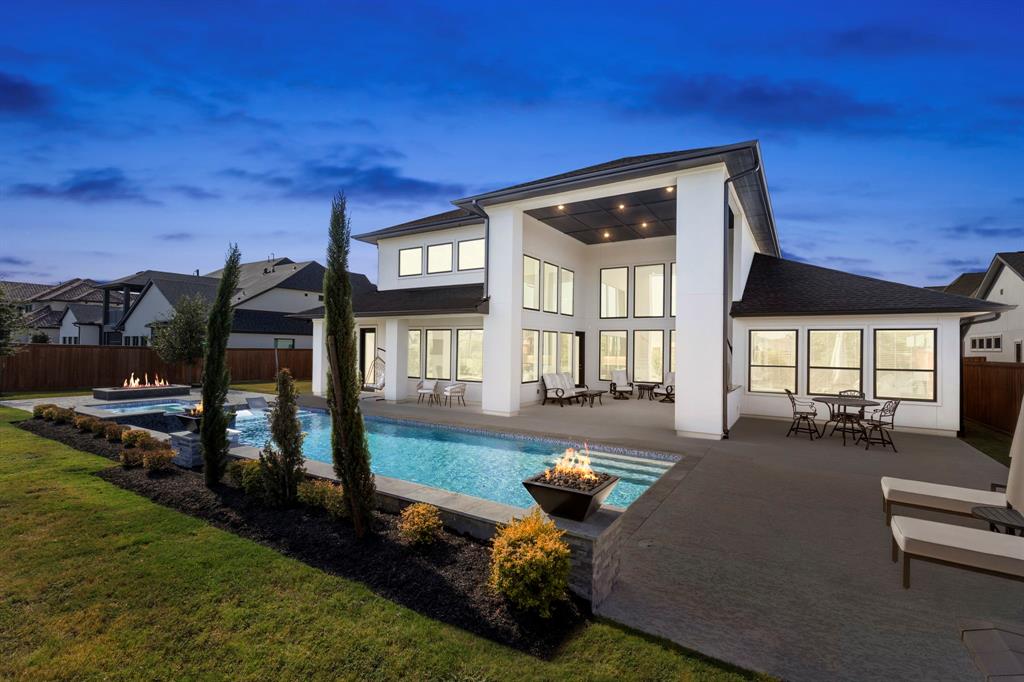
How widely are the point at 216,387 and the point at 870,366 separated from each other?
46.0 ft

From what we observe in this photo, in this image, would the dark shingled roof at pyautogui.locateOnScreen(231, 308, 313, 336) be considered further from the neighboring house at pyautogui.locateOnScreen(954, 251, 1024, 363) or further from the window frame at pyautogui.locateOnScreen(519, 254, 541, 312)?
the neighboring house at pyautogui.locateOnScreen(954, 251, 1024, 363)

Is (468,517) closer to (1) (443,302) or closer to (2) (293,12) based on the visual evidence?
(1) (443,302)

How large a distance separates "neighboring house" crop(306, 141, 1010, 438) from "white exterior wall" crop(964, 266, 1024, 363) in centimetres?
1145

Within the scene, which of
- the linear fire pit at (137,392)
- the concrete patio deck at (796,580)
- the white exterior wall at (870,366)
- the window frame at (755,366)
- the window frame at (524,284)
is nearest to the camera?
the concrete patio deck at (796,580)

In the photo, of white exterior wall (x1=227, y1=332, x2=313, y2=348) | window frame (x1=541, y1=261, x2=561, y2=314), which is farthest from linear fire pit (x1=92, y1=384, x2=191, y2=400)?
window frame (x1=541, y1=261, x2=561, y2=314)

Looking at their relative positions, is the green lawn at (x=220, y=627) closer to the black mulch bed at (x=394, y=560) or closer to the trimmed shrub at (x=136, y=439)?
the black mulch bed at (x=394, y=560)

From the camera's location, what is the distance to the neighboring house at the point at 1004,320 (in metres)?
19.9

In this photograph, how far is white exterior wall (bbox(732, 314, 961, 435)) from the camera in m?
10.7

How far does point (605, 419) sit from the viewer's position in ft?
40.3

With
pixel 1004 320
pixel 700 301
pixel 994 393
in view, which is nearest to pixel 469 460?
pixel 700 301

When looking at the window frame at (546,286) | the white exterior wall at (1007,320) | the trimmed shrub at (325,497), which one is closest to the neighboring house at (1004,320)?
the white exterior wall at (1007,320)

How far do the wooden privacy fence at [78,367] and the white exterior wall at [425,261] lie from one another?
696 centimetres

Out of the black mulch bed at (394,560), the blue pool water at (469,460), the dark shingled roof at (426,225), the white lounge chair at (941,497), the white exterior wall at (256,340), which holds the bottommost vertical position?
the blue pool water at (469,460)

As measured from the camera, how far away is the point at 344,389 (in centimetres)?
445
